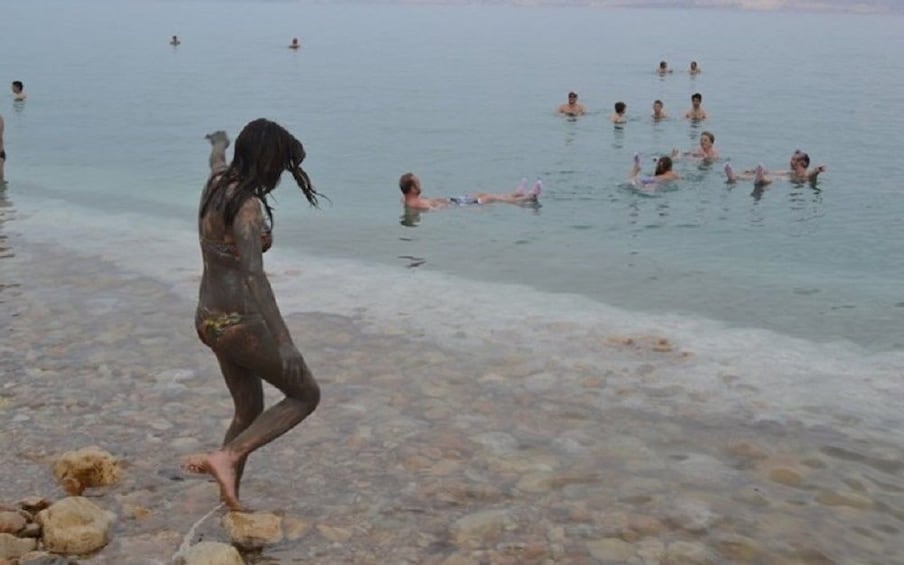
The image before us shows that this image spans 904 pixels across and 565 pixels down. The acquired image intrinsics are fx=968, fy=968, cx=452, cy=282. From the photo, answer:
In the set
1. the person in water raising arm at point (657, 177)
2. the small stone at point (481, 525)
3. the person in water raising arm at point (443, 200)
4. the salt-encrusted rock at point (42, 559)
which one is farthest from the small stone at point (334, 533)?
the person in water raising arm at point (657, 177)

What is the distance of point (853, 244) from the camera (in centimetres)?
1800

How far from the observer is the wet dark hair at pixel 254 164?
18.4 ft

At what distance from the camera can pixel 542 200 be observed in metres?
21.7

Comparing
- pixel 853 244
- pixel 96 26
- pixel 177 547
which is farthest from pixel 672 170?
pixel 96 26

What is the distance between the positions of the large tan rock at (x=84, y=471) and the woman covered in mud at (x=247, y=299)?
3.41 ft

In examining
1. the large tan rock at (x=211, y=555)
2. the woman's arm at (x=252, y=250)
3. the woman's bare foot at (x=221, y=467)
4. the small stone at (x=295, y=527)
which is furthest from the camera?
the small stone at (x=295, y=527)

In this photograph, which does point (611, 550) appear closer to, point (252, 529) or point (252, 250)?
point (252, 529)

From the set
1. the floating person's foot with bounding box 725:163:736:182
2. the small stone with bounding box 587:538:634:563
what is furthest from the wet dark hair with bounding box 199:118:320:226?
the floating person's foot with bounding box 725:163:736:182

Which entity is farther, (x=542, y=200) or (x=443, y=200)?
(x=542, y=200)

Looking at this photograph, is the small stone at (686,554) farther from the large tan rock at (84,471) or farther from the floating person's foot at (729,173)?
the floating person's foot at (729,173)

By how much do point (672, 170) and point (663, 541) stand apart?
59.2ft

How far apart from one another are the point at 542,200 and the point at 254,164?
16.4 m

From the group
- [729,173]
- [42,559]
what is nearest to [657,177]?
[729,173]

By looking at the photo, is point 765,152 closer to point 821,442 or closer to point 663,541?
point 821,442
